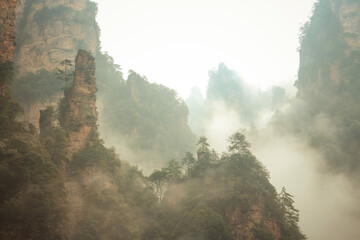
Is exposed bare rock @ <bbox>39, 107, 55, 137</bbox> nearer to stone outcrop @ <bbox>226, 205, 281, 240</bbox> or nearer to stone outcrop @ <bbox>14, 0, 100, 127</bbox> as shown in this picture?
stone outcrop @ <bbox>14, 0, 100, 127</bbox>

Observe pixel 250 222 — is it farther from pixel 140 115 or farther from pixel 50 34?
pixel 50 34

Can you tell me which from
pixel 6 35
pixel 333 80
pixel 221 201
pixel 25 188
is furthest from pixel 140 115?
pixel 333 80

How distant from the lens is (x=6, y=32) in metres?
24.6

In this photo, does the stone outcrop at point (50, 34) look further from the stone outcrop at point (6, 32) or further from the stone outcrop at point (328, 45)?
the stone outcrop at point (328, 45)

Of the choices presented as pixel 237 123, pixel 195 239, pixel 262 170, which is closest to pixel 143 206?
pixel 195 239

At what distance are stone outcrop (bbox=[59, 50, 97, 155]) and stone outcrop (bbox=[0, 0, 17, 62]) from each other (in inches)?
385

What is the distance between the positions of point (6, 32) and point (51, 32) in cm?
3859

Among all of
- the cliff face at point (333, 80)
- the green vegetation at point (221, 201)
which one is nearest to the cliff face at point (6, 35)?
the green vegetation at point (221, 201)

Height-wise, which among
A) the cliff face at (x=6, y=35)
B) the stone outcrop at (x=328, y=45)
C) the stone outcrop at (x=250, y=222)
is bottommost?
the stone outcrop at (x=250, y=222)

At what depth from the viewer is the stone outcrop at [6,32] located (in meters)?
24.1

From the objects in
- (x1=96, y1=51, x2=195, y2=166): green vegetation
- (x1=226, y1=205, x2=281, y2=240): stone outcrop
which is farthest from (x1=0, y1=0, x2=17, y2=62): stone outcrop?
(x1=96, y1=51, x2=195, y2=166): green vegetation

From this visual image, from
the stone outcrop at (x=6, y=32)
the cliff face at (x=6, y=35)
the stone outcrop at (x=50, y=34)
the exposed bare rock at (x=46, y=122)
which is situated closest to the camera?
the cliff face at (x=6, y=35)

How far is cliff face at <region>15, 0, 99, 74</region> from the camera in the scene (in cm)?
5434

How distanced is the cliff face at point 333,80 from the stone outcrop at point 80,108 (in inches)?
1834
